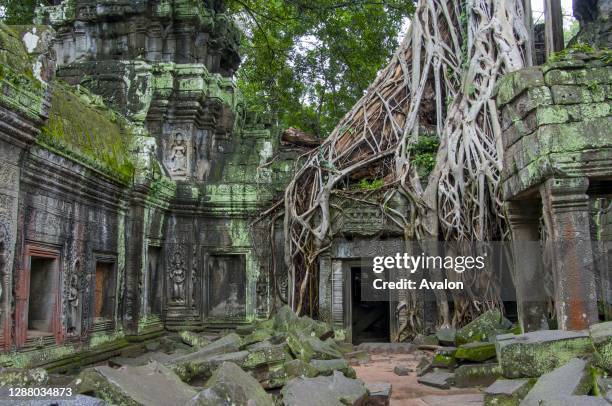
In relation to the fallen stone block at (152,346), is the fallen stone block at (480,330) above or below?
above

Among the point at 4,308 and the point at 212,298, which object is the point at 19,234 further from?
the point at 212,298

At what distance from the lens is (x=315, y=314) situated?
30.0 ft

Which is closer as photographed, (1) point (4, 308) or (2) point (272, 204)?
(1) point (4, 308)

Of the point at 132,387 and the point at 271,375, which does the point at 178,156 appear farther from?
the point at 132,387

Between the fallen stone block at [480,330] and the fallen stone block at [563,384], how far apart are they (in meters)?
2.49

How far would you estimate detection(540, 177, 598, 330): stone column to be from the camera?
464 cm

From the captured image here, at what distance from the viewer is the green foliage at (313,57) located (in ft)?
47.3

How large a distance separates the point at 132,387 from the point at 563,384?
7.95 ft

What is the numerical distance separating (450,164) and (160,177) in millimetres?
4115

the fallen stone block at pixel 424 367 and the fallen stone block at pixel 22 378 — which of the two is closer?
the fallen stone block at pixel 22 378

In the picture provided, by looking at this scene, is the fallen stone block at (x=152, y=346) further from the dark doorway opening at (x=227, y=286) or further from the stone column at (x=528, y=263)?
the stone column at (x=528, y=263)

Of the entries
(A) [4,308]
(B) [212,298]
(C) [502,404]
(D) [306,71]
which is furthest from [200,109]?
(D) [306,71]

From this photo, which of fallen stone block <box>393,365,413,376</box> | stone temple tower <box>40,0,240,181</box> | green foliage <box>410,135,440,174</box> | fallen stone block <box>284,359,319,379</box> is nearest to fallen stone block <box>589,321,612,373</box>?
fallen stone block <box>284,359,319,379</box>

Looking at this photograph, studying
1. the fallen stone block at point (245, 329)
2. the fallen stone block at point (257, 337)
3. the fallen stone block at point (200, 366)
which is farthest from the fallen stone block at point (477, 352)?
the fallen stone block at point (245, 329)
